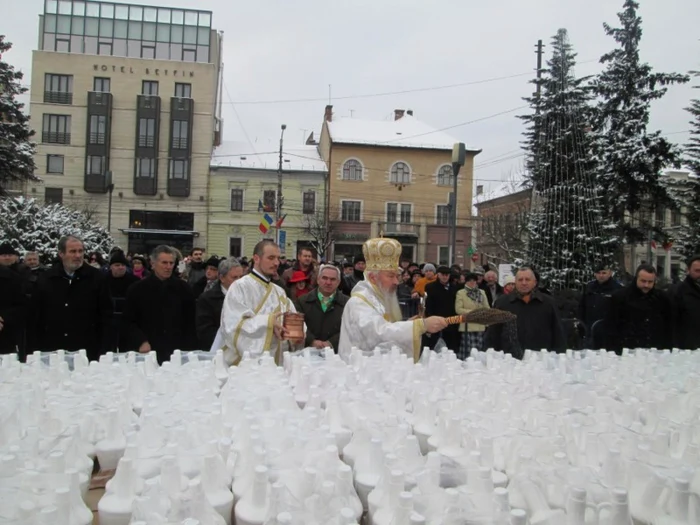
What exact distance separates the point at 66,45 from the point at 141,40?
15.7ft

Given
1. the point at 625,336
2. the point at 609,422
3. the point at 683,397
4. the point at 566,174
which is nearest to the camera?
the point at 609,422

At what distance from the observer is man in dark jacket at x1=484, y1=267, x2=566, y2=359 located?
531cm

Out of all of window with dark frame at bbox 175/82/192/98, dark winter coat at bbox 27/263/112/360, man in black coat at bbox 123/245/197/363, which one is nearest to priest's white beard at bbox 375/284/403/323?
man in black coat at bbox 123/245/197/363

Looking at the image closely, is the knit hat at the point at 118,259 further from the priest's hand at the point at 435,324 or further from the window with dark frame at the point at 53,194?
the window with dark frame at the point at 53,194

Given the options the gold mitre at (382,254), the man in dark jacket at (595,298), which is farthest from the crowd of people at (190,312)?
the man in dark jacket at (595,298)

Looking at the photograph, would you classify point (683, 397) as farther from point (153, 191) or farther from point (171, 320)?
point (153, 191)

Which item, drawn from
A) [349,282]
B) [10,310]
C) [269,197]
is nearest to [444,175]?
[269,197]

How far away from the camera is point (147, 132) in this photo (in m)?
38.7

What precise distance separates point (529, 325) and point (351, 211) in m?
34.6

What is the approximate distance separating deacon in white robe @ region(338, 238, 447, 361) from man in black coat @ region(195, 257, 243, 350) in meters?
1.76

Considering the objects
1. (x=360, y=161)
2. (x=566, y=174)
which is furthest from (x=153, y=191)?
(x=566, y=174)

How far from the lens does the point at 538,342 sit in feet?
17.7

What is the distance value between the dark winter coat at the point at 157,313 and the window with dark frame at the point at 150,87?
3653cm

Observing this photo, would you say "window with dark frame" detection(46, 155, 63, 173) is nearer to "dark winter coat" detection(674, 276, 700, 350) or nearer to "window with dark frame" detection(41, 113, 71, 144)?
"window with dark frame" detection(41, 113, 71, 144)
